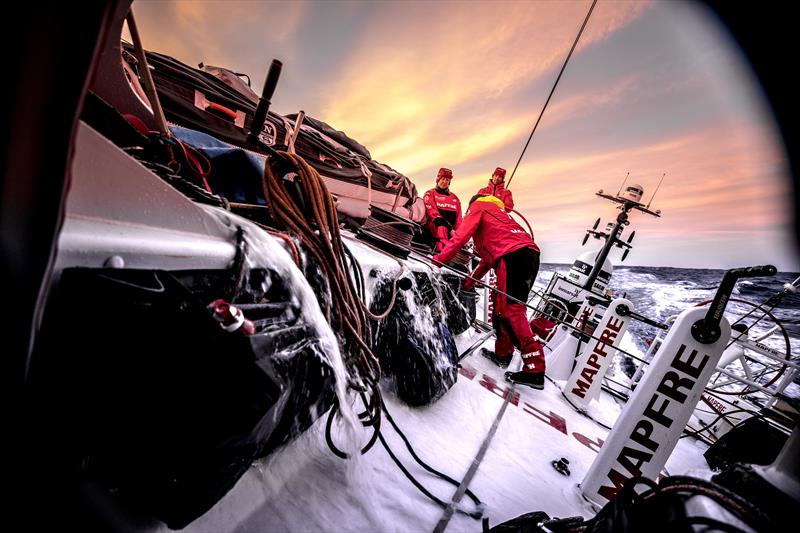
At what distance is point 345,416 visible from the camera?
133 cm

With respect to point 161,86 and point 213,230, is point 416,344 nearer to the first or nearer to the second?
point 213,230

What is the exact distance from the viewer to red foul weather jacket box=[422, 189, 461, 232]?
578 cm

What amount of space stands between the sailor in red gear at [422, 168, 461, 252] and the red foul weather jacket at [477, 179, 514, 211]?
58 centimetres

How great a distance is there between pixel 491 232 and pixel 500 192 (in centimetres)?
253

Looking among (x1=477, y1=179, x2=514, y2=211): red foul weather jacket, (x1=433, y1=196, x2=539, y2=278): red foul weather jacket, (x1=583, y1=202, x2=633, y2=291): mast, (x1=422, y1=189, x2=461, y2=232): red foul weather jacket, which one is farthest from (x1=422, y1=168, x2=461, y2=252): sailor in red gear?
(x1=583, y1=202, x2=633, y2=291): mast

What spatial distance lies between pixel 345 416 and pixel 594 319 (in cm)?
601

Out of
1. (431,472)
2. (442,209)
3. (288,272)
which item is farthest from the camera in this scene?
(442,209)

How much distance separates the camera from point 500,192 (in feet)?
18.9

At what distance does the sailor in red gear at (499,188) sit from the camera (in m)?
5.64

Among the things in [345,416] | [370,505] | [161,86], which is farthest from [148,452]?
[161,86]

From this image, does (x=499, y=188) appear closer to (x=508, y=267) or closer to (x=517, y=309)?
(x=508, y=267)

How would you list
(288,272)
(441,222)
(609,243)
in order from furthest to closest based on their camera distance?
(609,243) < (441,222) < (288,272)

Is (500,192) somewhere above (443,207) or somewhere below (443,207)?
above

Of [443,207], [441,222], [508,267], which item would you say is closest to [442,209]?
[443,207]
